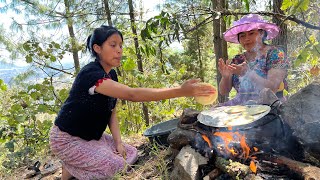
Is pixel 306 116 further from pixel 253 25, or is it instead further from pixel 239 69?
pixel 253 25

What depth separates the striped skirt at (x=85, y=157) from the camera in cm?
268

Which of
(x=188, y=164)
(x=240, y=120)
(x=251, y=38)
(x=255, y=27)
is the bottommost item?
(x=188, y=164)

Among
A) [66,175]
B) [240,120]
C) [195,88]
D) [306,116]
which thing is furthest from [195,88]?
[66,175]

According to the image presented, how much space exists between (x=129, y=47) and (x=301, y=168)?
4.05 metres

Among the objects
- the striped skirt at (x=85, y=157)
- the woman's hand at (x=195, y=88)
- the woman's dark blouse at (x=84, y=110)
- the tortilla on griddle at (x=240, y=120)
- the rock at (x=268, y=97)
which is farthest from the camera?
the striped skirt at (x=85, y=157)

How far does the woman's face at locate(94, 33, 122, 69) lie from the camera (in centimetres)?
257

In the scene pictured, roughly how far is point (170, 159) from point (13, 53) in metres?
9.23

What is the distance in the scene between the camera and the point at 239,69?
293cm

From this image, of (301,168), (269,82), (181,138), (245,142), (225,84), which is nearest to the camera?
(301,168)

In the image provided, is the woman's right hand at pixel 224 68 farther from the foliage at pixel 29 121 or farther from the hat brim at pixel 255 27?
the foliage at pixel 29 121

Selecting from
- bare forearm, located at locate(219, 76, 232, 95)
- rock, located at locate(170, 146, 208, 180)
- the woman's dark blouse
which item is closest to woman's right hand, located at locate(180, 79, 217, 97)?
rock, located at locate(170, 146, 208, 180)

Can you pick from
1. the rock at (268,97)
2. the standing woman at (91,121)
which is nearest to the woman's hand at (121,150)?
the standing woman at (91,121)

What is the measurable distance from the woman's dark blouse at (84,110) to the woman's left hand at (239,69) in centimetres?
130

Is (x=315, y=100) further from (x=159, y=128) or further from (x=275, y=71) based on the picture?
(x=159, y=128)
